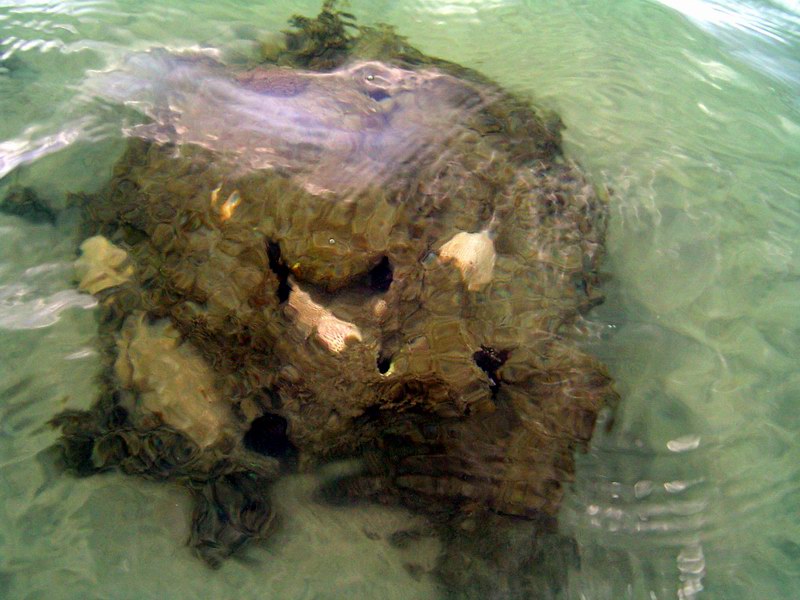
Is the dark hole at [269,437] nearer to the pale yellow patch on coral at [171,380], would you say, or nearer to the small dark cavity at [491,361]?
the pale yellow patch on coral at [171,380]

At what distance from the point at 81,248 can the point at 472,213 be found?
2.13 m

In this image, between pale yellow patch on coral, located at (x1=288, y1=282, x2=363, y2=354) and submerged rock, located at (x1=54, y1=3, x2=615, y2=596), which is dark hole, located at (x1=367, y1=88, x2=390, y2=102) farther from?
pale yellow patch on coral, located at (x1=288, y1=282, x2=363, y2=354)

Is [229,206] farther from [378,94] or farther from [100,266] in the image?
[378,94]

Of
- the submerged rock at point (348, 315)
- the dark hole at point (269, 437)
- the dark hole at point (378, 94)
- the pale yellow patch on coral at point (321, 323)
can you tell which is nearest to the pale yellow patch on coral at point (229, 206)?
the submerged rock at point (348, 315)

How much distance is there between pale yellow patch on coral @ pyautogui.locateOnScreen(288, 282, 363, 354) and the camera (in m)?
2.64

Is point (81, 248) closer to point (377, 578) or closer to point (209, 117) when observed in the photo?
point (209, 117)

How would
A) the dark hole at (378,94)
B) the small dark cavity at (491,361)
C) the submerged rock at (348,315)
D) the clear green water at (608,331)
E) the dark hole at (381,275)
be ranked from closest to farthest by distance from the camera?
the clear green water at (608,331), the submerged rock at (348,315), the small dark cavity at (491,361), the dark hole at (381,275), the dark hole at (378,94)

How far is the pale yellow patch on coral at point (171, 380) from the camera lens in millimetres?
2619

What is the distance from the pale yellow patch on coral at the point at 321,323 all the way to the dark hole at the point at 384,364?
14 centimetres

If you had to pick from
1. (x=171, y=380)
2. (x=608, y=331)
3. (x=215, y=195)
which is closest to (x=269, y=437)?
(x=171, y=380)

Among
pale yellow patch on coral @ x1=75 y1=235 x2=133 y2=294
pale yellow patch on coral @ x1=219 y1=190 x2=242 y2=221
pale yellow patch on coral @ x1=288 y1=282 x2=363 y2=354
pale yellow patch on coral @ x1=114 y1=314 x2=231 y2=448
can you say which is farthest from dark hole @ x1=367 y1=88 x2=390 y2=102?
pale yellow patch on coral @ x1=114 y1=314 x2=231 y2=448

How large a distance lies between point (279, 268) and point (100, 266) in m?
1.00

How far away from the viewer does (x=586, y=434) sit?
271 centimetres

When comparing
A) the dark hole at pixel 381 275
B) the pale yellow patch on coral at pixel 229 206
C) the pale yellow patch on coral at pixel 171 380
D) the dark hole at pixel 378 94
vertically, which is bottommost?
the pale yellow patch on coral at pixel 171 380
